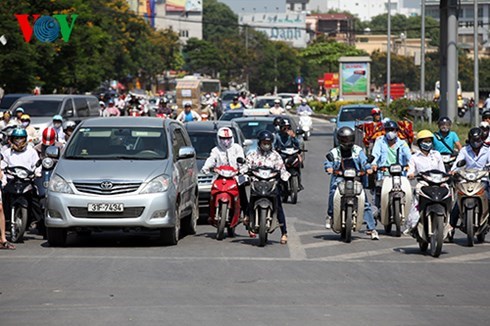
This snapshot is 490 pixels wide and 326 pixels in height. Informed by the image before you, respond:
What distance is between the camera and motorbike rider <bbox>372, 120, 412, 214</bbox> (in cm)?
1895

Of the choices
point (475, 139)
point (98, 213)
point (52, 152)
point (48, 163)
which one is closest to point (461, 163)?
point (475, 139)

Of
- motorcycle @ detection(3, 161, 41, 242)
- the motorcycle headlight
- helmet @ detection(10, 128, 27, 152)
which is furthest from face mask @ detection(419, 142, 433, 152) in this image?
helmet @ detection(10, 128, 27, 152)

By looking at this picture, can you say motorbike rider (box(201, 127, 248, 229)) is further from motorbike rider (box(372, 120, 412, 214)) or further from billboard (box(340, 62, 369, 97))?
billboard (box(340, 62, 369, 97))

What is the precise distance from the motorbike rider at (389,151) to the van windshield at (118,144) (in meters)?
3.67

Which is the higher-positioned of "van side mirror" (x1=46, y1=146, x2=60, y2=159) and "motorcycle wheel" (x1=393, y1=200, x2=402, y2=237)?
"van side mirror" (x1=46, y1=146, x2=60, y2=159)

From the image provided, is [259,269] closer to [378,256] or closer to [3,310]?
[378,256]

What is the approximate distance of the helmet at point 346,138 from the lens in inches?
666

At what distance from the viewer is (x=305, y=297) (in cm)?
1199

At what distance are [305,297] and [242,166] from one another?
18.2 feet

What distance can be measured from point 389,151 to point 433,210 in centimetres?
374

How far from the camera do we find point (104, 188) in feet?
52.3

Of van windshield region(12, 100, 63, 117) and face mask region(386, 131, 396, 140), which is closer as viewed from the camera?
face mask region(386, 131, 396, 140)

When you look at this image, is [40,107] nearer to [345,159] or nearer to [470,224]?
[345,159]

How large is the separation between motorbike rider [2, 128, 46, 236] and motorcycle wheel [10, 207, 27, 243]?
0.24 metres
